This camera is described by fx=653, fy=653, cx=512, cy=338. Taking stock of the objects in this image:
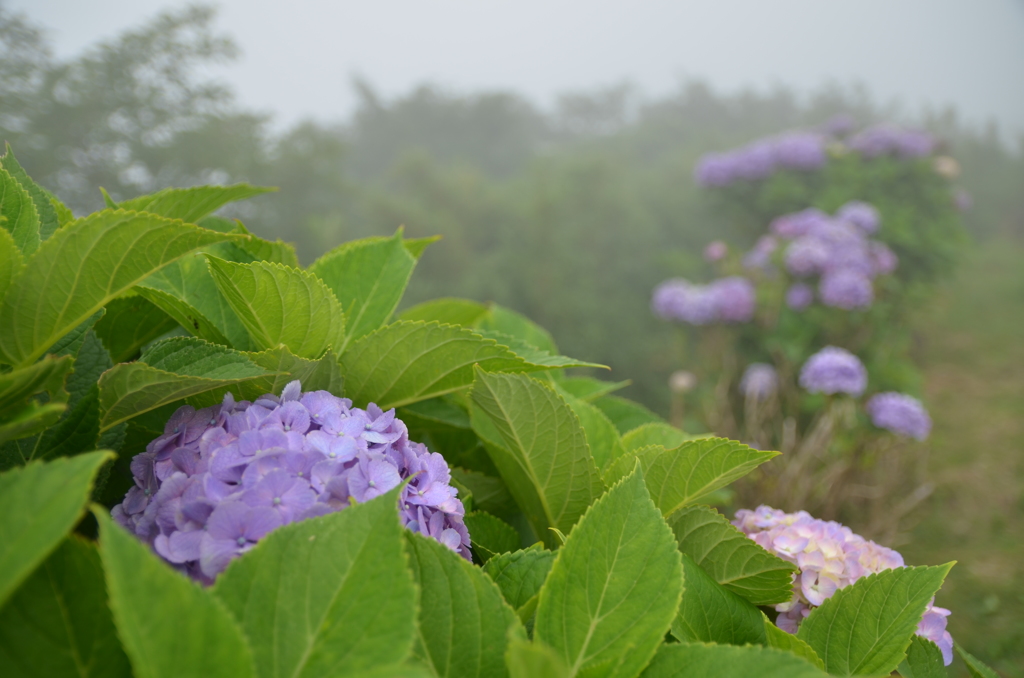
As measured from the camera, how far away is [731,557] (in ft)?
A: 2.42

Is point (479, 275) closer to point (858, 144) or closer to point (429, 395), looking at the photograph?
point (858, 144)

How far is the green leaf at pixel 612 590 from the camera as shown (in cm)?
56

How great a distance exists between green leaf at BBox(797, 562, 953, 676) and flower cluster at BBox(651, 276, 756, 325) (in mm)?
Result: 3893

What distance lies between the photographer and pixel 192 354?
0.62 metres

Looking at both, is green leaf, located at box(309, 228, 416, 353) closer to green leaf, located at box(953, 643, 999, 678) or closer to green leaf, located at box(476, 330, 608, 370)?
green leaf, located at box(476, 330, 608, 370)

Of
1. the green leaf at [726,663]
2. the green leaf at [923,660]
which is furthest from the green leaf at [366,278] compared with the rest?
the green leaf at [923,660]

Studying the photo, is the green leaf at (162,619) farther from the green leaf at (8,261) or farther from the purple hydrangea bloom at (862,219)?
the purple hydrangea bloom at (862,219)

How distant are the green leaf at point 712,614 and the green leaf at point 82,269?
57cm

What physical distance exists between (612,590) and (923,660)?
1.37 ft

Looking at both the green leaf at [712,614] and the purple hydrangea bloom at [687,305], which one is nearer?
the green leaf at [712,614]

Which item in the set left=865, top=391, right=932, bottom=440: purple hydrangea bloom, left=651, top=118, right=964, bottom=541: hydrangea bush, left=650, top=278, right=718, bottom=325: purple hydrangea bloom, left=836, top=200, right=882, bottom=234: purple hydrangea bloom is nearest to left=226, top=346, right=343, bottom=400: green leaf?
left=651, top=118, right=964, bottom=541: hydrangea bush

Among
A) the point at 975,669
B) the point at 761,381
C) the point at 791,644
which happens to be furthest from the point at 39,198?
the point at 761,381

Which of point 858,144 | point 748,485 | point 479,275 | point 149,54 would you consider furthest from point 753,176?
point 149,54

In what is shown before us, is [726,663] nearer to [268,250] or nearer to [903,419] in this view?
[268,250]
